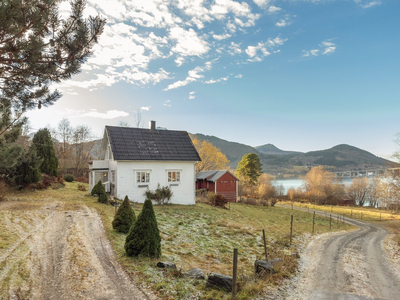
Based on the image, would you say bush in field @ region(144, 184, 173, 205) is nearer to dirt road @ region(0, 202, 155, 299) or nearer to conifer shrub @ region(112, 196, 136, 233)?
dirt road @ region(0, 202, 155, 299)

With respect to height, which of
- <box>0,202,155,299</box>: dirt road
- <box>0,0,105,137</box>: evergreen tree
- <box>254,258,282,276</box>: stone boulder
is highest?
<box>0,0,105,137</box>: evergreen tree

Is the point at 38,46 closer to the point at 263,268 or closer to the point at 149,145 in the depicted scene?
the point at 263,268

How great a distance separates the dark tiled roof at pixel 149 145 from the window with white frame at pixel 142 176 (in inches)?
52.1

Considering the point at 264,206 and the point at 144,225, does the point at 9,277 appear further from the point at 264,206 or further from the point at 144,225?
the point at 264,206

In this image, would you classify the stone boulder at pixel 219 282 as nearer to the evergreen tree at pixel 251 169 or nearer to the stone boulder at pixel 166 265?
the stone boulder at pixel 166 265

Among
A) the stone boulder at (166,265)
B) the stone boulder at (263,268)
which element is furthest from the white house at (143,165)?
the stone boulder at (263,268)

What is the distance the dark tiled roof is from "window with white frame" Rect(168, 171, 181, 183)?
1.28 metres

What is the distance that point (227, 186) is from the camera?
33.5 m

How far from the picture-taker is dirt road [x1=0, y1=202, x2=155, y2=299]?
5418 mm

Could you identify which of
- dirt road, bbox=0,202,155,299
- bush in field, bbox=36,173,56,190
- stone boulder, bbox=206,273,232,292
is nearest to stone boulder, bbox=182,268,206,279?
stone boulder, bbox=206,273,232,292

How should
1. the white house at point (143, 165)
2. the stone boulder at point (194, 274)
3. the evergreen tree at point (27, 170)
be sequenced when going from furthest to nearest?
the white house at point (143, 165) < the evergreen tree at point (27, 170) < the stone boulder at point (194, 274)

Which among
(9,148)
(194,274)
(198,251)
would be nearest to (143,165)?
(9,148)

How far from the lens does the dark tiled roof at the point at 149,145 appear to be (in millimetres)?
20219

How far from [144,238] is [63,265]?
2393 mm
